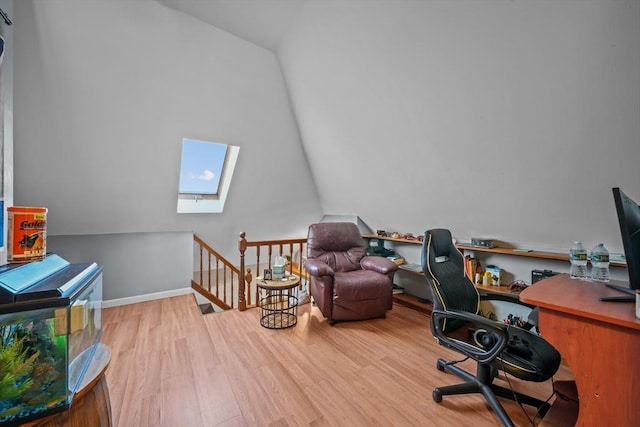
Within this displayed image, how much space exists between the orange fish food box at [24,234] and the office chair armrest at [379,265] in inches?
103

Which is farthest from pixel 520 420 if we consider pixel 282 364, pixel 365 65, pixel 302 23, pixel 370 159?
pixel 302 23

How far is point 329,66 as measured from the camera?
2633 millimetres

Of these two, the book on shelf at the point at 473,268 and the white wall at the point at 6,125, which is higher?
the white wall at the point at 6,125

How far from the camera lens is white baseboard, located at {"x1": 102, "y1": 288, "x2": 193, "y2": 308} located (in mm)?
3243

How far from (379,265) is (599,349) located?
1927mm

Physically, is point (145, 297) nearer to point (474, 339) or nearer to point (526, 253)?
point (474, 339)

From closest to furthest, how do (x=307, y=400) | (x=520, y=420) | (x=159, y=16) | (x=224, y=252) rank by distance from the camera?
(x=520, y=420)
(x=307, y=400)
(x=159, y=16)
(x=224, y=252)

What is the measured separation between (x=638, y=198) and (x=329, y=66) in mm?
2623

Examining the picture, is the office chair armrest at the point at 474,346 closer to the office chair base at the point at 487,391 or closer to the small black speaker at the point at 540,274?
the office chair base at the point at 487,391

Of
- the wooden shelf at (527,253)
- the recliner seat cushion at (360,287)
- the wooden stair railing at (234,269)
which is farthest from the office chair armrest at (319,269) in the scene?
the wooden shelf at (527,253)

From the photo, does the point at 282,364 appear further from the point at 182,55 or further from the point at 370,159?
the point at 182,55

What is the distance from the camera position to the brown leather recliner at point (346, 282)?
2.68 meters

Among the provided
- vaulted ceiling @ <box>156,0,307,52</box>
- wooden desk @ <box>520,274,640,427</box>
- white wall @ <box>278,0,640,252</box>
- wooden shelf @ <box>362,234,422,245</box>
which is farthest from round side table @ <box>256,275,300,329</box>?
vaulted ceiling @ <box>156,0,307,52</box>

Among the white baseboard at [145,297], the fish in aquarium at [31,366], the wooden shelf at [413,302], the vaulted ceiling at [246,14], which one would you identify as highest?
the vaulted ceiling at [246,14]
